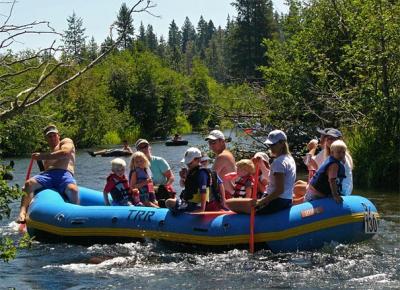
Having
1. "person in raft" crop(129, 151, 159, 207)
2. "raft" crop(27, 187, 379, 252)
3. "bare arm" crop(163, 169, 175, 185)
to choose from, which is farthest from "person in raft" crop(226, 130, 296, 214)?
"bare arm" crop(163, 169, 175, 185)

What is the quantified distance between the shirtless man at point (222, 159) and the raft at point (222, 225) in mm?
773

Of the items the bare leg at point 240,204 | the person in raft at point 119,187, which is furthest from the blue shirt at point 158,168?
the bare leg at point 240,204

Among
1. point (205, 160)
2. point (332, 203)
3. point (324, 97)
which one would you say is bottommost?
point (332, 203)

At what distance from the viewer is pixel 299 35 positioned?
18672 millimetres

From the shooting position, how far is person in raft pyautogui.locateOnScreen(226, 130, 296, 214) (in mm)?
7695

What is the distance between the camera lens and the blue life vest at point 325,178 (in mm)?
7844

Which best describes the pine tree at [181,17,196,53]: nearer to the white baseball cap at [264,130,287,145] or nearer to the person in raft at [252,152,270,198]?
the person in raft at [252,152,270,198]

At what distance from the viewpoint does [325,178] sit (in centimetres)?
799

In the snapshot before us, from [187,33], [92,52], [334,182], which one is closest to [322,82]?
[334,182]

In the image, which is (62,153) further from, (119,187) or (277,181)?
(277,181)

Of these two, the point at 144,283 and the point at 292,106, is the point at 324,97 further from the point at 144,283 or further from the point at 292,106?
the point at 144,283

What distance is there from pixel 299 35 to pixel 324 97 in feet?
9.99

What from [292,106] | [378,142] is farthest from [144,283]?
[292,106]

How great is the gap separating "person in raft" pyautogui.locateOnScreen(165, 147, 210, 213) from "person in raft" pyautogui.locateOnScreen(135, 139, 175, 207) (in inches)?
65.4
